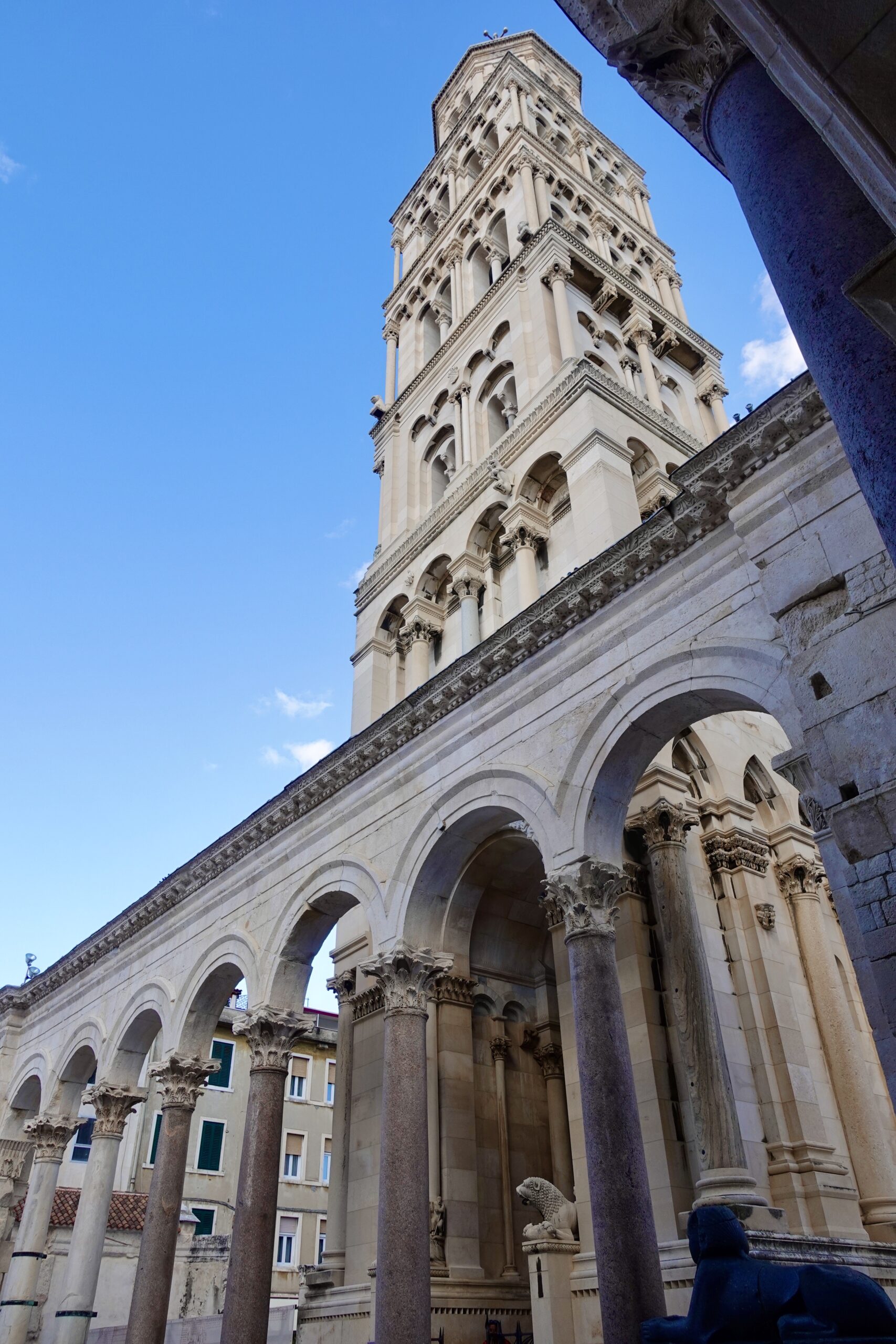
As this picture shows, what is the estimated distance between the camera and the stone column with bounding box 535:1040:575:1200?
14570 mm

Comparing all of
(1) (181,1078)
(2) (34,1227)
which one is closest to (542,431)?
(1) (181,1078)

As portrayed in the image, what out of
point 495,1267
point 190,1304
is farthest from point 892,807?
point 190,1304

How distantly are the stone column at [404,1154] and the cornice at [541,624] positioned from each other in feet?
11.1

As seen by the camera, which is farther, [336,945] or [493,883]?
[336,945]

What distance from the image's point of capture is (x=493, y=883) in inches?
607

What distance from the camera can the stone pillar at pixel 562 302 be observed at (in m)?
21.1

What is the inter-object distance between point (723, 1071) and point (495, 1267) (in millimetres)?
5691

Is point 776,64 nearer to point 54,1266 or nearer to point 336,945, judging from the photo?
point 336,945

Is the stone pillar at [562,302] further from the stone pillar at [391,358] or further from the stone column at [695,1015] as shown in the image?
the stone column at [695,1015]

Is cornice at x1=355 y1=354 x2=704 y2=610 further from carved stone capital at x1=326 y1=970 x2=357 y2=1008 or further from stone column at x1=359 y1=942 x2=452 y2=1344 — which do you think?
stone column at x1=359 y1=942 x2=452 y2=1344

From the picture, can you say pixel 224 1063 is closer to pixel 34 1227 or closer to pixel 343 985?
pixel 34 1227

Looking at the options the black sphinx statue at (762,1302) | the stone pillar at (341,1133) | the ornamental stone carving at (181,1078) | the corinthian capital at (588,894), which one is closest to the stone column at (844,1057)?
the corinthian capital at (588,894)

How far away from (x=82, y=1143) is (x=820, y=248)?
33.0m

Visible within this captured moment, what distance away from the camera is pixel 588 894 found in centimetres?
1060
